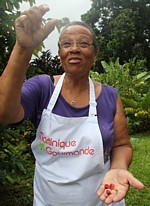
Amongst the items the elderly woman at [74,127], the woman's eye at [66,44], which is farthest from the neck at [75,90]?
the woman's eye at [66,44]

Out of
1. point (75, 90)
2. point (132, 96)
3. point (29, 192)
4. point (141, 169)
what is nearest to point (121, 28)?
point (132, 96)

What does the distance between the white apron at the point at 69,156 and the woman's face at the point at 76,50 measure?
14 centimetres

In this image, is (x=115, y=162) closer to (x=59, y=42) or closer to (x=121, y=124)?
(x=121, y=124)

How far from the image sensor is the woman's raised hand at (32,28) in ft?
3.91

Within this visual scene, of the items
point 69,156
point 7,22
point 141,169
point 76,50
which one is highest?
point 7,22

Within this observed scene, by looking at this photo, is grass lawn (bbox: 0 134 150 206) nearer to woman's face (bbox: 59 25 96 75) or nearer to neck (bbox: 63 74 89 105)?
neck (bbox: 63 74 89 105)

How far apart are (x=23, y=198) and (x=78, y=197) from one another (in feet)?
8.85

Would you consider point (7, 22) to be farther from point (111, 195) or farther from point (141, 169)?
point (141, 169)

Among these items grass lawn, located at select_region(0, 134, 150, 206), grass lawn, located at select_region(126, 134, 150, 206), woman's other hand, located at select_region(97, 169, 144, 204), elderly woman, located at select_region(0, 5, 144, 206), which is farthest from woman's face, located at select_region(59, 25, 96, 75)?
grass lawn, located at select_region(126, 134, 150, 206)

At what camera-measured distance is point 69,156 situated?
160 cm

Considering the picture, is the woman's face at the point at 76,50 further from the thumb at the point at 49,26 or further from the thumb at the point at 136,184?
the thumb at the point at 136,184

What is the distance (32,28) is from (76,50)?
1.28 ft

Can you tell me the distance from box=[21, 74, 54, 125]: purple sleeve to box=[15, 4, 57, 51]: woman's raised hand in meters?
0.34

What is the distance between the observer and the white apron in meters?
1.60
